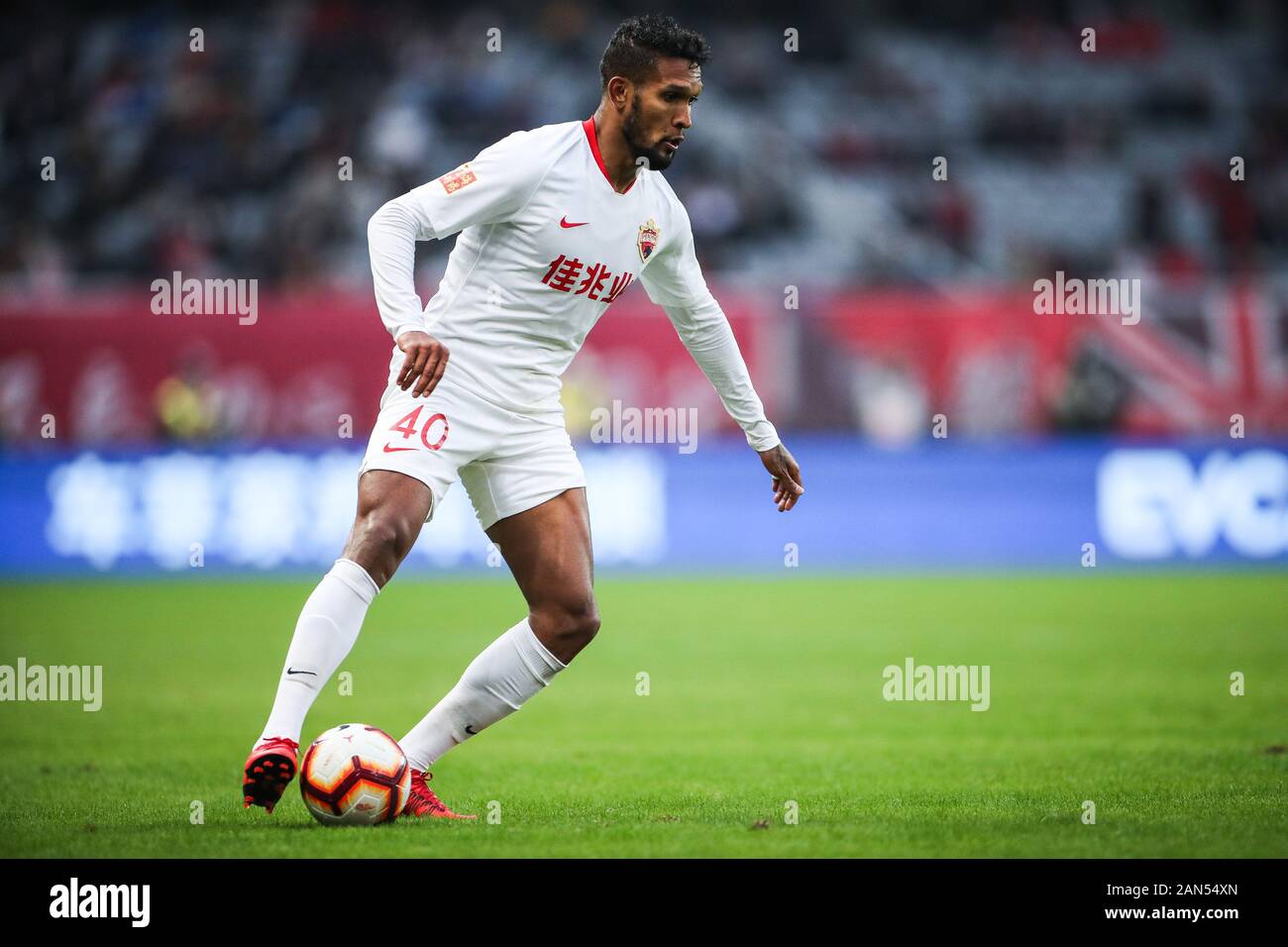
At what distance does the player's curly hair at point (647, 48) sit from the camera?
5738 millimetres

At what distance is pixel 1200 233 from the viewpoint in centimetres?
2311

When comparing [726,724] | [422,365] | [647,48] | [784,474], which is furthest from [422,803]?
[726,724]

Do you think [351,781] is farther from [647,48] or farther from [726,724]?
[726,724]

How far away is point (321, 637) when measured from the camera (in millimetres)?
5309

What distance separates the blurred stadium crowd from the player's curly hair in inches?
513

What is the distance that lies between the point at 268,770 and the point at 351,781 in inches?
17.8

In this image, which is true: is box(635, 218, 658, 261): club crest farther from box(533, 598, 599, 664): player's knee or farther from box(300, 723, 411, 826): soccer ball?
box(300, 723, 411, 826): soccer ball

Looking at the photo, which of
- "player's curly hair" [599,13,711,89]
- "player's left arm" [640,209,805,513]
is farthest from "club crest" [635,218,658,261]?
"player's curly hair" [599,13,711,89]

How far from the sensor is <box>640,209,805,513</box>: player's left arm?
6254 millimetres

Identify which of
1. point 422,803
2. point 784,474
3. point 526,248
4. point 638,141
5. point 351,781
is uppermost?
point 638,141

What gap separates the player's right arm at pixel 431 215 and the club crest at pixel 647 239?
0.50 m
